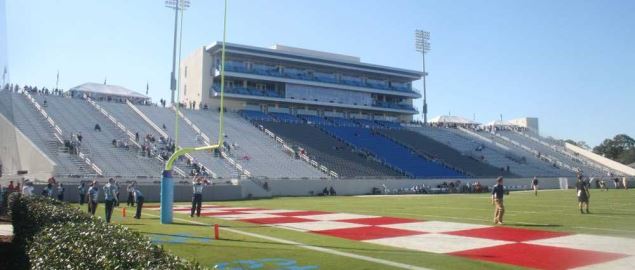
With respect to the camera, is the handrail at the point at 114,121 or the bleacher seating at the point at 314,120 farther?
the bleacher seating at the point at 314,120

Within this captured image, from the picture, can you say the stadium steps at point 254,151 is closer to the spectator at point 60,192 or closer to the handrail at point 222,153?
the handrail at point 222,153

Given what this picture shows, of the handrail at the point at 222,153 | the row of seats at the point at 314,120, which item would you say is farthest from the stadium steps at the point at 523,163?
the handrail at the point at 222,153

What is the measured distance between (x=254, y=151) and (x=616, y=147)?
94316 millimetres

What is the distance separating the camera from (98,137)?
4309 centimetres

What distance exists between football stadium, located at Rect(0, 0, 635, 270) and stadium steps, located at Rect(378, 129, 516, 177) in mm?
294

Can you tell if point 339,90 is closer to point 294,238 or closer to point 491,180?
point 491,180

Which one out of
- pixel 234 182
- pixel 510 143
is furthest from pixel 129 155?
pixel 510 143

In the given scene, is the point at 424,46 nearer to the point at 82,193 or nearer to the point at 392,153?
the point at 392,153

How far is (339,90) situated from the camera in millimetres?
70000

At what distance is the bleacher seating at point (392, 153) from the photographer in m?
54.2

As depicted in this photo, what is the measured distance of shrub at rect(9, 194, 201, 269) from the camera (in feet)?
18.4

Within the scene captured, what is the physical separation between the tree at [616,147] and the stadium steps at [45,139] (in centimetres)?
10144

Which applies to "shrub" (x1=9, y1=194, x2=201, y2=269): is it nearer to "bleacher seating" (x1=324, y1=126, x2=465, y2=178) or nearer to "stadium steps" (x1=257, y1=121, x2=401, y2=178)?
"stadium steps" (x1=257, y1=121, x2=401, y2=178)

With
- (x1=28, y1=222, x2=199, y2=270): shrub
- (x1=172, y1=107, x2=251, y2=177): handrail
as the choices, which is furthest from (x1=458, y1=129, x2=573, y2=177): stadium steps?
(x1=28, y1=222, x2=199, y2=270): shrub
